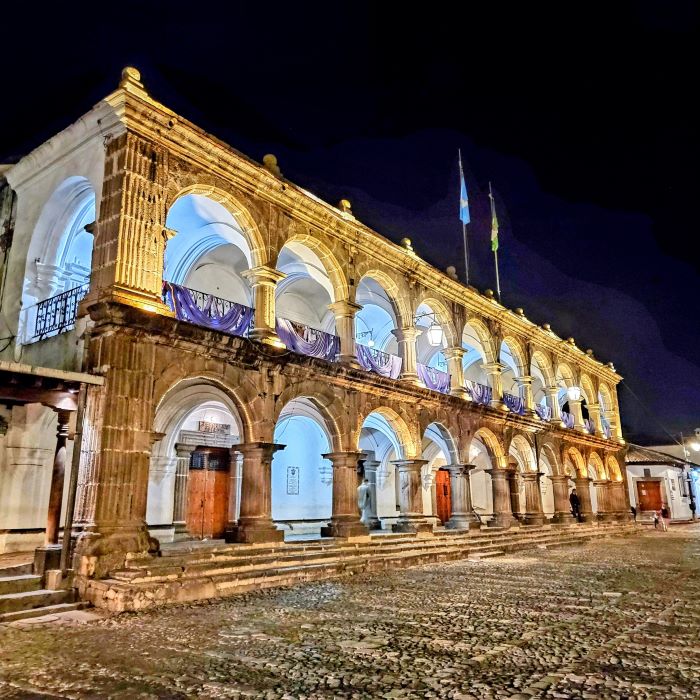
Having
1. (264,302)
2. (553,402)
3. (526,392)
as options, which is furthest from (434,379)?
(553,402)

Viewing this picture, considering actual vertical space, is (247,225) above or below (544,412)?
above

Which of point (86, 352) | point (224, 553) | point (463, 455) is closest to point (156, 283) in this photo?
point (86, 352)

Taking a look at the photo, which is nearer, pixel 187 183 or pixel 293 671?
pixel 293 671

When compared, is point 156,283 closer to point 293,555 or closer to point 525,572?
point 293,555

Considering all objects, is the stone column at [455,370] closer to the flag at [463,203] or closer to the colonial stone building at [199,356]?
the colonial stone building at [199,356]

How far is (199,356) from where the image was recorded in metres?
10.7

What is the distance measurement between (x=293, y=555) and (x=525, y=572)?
452cm

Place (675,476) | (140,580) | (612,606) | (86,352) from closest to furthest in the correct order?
(612,606)
(140,580)
(86,352)
(675,476)

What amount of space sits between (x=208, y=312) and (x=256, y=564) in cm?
475

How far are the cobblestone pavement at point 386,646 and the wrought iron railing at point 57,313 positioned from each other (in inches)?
224

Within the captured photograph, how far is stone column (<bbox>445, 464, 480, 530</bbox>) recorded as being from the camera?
16938 mm

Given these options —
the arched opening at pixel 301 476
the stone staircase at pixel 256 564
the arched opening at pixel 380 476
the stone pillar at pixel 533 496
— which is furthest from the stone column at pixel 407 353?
the stone pillar at pixel 533 496

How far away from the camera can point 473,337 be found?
871 inches

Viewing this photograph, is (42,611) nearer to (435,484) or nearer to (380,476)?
(380,476)
